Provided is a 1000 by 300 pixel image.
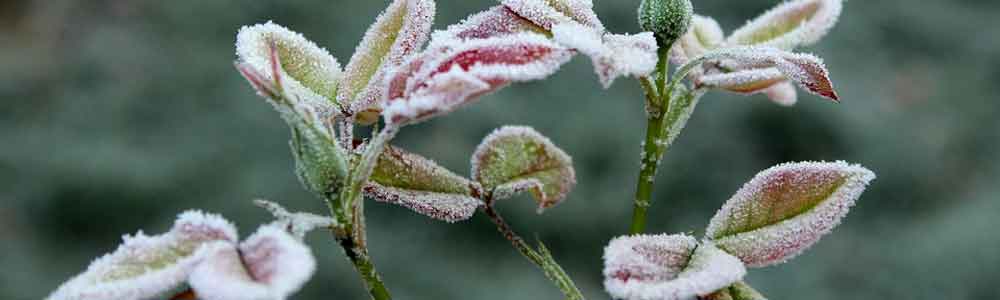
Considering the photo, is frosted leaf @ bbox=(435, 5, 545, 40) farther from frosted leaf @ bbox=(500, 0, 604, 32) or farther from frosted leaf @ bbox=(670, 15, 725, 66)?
frosted leaf @ bbox=(670, 15, 725, 66)

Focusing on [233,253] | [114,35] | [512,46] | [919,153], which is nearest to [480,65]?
[512,46]

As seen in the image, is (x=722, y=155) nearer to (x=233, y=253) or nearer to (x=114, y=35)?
(x=114, y=35)

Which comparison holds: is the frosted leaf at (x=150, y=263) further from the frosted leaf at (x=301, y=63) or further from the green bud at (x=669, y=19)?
the green bud at (x=669, y=19)

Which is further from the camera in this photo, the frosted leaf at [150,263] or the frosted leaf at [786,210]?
the frosted leaf at [786,210]

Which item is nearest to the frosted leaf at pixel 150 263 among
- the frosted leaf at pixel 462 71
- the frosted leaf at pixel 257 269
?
the frosted leaf at pixel 257 269

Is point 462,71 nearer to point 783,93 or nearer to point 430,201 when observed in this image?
point 430,201

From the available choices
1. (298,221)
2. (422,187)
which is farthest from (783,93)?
(298,221)
